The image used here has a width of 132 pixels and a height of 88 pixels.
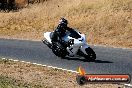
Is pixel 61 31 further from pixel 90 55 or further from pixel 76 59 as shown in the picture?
pixel 90 55

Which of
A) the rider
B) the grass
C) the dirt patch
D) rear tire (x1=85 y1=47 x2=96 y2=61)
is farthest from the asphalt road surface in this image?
the grass

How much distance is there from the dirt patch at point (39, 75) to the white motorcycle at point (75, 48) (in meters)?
2.52

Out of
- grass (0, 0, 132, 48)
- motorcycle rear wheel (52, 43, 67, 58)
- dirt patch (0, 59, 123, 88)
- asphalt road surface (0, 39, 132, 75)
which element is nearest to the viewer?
dirt patch (0, 59, 123, 88)

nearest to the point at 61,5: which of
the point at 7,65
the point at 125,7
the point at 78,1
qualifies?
the point at 78,1

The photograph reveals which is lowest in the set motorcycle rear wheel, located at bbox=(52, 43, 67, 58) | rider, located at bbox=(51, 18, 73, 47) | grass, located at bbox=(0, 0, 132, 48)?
grass, located at bbox=(0, 0, 132, 48)

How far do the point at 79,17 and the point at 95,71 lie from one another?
20393 millimetres

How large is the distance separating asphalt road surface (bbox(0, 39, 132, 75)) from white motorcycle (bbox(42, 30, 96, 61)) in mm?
309

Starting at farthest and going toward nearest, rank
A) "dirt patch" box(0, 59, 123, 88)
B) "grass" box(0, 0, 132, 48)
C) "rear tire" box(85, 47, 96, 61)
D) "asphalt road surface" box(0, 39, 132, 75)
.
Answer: "grass" box(0, 0, 132, 48), "rear tire" box(85, 47, 96, 61), "asphalt road surface" box(0, 39, 132, 75), "dirt patch" box(0, 59, 123, 88)

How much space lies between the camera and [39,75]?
53.2 ft

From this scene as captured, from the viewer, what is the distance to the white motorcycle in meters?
19.8

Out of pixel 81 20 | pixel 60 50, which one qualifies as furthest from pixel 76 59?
pixel 81 20

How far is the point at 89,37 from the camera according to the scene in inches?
1229

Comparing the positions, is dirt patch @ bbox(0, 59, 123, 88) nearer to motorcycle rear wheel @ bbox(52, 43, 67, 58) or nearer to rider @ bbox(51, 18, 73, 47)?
motorcycle rear wheel @ bbox(52, 43, 67, 58)

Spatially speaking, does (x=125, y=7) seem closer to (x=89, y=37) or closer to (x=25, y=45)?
(x=89, y=37)
